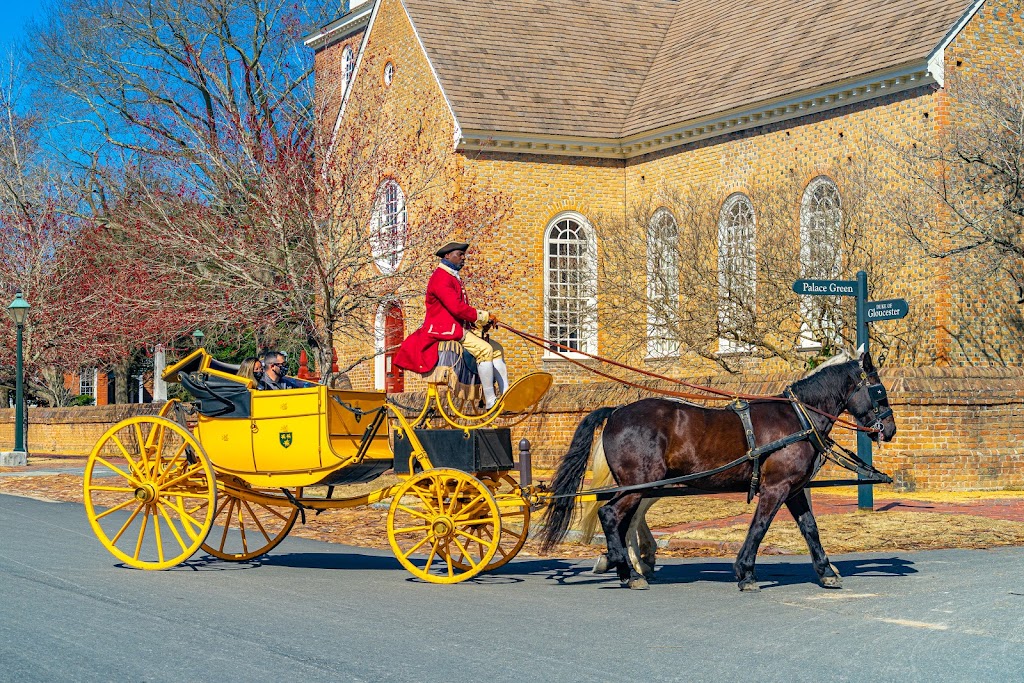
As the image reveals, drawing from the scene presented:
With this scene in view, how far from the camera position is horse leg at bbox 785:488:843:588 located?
10.1 m

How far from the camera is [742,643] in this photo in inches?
307

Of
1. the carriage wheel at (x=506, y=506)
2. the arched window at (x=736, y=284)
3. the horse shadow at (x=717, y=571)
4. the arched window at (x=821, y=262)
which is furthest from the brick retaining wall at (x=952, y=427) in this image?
the carriage wheel at (x=506, y=506)

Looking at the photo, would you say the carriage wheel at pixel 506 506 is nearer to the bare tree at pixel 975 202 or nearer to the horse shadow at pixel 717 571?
the horse shadow at pixel 717 571

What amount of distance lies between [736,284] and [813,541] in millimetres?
15258

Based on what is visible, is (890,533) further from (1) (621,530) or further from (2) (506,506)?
(2) (506,506)

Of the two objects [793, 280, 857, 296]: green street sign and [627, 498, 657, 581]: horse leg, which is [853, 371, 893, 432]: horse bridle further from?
[793, 280, 857, 296]: green street sign

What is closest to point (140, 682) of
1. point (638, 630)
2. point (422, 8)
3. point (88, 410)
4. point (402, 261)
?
point (638, 630)

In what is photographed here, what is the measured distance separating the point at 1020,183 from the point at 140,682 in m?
17.1

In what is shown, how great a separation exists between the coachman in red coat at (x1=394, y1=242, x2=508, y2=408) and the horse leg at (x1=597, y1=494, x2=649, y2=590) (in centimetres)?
157

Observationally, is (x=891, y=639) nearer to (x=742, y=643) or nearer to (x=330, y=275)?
(x=742, y=643)

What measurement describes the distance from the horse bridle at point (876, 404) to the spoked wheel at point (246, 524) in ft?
16.5

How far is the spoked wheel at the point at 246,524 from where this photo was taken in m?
11.5

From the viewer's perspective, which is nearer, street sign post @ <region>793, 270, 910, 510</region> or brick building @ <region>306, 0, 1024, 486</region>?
street sign post @ <region>793, 270, 910, 510</region>

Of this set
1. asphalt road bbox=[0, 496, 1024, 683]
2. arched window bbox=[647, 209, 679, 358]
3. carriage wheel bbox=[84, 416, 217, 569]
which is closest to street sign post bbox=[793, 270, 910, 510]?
asphalt road bbox=[0, 496, 1024, 683]
